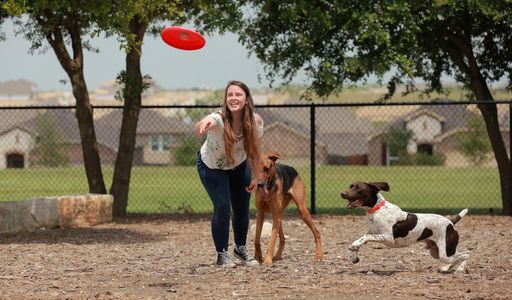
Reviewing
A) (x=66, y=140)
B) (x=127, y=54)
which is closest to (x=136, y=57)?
(x=127, y=54)

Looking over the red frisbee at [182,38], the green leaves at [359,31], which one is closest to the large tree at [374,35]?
the green leaves at [359,31]

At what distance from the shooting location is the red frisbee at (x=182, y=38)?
11.3 meters

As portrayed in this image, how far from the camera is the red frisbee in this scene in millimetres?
11281

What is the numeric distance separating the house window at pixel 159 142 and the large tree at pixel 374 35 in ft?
199

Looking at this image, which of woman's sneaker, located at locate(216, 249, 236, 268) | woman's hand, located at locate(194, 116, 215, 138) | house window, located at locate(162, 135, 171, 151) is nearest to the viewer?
woman's hand, located at locate(194, 116, 215, 138)

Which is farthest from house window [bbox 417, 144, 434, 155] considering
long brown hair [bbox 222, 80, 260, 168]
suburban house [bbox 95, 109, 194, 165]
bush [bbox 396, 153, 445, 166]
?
long brown hair [bbox 222, 80, 260, 168]

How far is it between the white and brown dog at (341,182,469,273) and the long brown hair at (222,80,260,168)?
914 mm

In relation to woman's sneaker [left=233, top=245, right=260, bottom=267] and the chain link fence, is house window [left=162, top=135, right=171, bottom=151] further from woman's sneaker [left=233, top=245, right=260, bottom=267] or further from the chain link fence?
woman's sneaker [left=233, top=245, right=260, bottom=267]

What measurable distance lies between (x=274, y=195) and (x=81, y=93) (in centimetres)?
719

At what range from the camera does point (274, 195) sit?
1043 centimetres

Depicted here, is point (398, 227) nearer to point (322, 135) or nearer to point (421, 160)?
point (421, 160)

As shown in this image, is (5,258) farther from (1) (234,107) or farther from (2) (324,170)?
(2) (324,170)

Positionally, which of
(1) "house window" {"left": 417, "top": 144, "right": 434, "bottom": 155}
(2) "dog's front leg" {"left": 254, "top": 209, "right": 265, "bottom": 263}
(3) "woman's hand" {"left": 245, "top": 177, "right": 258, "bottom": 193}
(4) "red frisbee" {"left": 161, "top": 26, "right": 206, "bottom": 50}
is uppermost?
(1) "house window" {"left": 417, "top": 144, "right": 434, "bottom": 155}

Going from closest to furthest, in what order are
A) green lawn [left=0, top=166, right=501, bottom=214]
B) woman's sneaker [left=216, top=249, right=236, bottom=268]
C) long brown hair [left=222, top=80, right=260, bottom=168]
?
long brown hair [left=222, top=80, right=260, bottom=168] → woman's sneaker [left=216, top=249, right=236, bottom=268] → green lawn [left=0, top=166, right=501, bottom=214]
